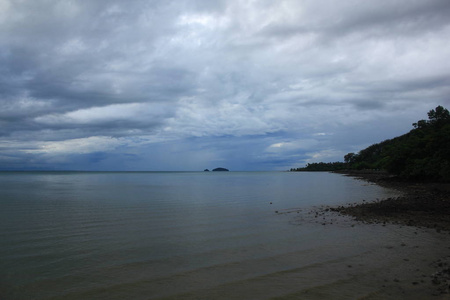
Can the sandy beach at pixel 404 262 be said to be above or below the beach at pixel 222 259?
below

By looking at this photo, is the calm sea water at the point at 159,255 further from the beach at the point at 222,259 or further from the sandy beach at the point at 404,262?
the sandy beach at the point at 404,262

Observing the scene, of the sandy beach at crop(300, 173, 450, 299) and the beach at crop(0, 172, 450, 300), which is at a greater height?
the beach at crop(0, 172, 450, 300)

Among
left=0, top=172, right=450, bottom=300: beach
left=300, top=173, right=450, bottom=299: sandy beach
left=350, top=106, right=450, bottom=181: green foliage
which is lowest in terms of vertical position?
left=300, top=173, right=450, bottom=299: sandy beach

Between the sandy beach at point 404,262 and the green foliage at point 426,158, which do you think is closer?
the sandy beach at point 404,262

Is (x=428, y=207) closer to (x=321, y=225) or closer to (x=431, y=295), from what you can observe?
(x=321, y=225)

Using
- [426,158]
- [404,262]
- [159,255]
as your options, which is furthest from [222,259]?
[426,158]

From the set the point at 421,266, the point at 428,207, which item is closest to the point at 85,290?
the point at 421,266

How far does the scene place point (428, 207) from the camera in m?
22.0

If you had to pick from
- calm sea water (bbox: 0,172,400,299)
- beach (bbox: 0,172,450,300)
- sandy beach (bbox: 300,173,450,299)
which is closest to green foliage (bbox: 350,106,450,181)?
sandy beach (bbox: 300,173,450,299)

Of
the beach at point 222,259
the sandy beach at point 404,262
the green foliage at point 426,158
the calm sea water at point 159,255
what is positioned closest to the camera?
the sandy beach at point 404,262

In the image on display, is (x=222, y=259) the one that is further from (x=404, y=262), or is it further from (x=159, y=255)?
(x=404, y=262)

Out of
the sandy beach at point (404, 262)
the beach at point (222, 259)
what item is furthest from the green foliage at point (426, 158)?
the beach at point (222, 259)

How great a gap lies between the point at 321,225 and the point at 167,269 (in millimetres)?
10630

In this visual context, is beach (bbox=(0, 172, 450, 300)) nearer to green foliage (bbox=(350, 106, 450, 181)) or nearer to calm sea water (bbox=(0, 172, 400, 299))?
calm sea water (bbox=(0, 172, 400, 299))
